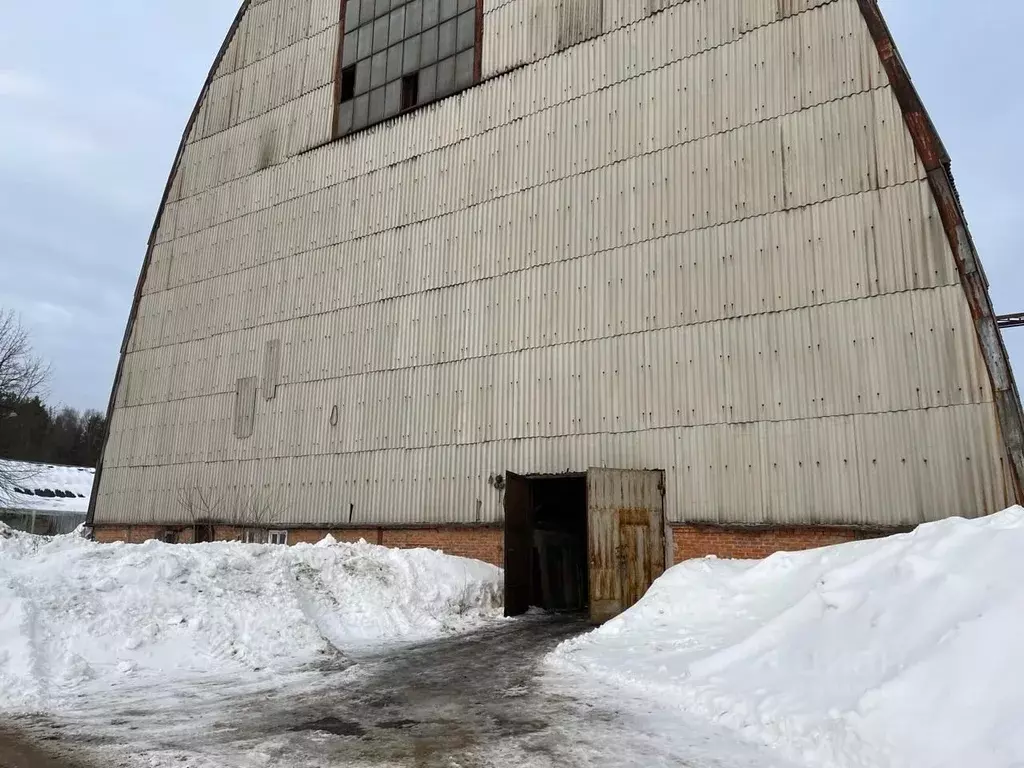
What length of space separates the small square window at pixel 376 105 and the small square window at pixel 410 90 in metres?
0.71

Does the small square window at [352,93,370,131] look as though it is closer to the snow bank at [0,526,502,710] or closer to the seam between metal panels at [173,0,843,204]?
the seam between metal panels at [173,0,843,204]

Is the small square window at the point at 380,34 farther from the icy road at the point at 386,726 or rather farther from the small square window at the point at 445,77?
the icy road at the point at 386,726

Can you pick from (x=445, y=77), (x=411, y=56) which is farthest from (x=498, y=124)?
(x=411, y=56)

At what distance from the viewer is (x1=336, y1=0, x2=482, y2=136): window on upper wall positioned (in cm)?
1916

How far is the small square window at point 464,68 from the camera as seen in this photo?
18.8 m

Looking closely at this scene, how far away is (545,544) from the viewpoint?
1748 cm

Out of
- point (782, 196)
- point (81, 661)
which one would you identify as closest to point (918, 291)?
point (782, 196)

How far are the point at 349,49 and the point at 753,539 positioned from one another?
57.1 ft

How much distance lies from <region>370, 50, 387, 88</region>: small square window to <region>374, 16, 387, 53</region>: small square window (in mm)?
218

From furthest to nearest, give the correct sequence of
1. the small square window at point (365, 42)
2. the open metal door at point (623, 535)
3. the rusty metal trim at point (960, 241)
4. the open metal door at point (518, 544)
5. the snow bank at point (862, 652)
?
the small square window at point (365, 42), the open metal door at point (518, 544), the open metal door at point (623, 535), the rusty metal trim at point (960, 241), the snow bank at point (862, 652)

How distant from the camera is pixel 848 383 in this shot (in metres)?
12.2

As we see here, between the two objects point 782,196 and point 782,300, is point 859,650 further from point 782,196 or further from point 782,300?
point 782,196

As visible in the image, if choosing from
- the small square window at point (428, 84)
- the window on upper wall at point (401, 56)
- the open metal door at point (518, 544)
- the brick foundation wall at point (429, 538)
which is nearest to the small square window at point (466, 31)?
the window on upper wall at point (401, 56)

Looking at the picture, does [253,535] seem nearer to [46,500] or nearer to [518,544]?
[518,544]
